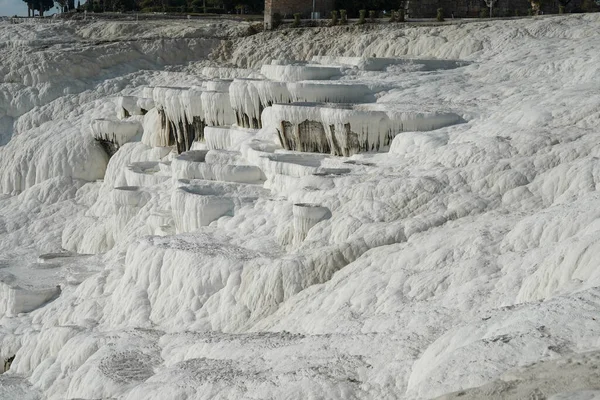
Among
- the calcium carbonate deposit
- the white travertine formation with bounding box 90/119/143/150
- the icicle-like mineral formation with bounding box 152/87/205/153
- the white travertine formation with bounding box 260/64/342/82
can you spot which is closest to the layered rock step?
the calcium carbonate deposit

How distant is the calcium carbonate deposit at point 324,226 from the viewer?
1020 cm

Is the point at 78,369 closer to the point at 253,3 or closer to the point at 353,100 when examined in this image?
the point at 353,100

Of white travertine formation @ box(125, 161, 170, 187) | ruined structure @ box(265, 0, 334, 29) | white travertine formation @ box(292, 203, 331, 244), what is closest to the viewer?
white travertine formation @ box(292, 203, 331, 244)

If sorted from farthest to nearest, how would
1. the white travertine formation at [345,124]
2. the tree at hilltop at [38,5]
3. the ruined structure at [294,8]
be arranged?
the tree at hilltop at [38,5] → the ruined structure at [294,8] → the white travertine formation at [345,124]

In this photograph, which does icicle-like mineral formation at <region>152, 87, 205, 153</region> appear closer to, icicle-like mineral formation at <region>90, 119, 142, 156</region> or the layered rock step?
icicle-like mineral formation at <region>90, 119, 142, 156</region>

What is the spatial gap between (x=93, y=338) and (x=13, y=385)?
1389mm

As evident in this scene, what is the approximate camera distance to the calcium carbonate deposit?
401 inches

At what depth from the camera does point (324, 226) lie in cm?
1591

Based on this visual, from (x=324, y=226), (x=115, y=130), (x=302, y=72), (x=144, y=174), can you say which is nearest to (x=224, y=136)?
(x=144, y=174)

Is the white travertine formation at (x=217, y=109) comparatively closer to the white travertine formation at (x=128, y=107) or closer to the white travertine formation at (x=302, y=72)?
the white travertine formation at (x=302, y=72)

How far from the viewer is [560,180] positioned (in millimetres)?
14641

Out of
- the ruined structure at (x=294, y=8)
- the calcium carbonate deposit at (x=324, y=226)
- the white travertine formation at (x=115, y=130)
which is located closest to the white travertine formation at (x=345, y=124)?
the calcium carbonate deposit at (x=324, y=226)

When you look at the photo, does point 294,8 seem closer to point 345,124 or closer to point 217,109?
point 217,109

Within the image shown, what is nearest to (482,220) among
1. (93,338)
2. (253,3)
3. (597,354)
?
(93,338)
